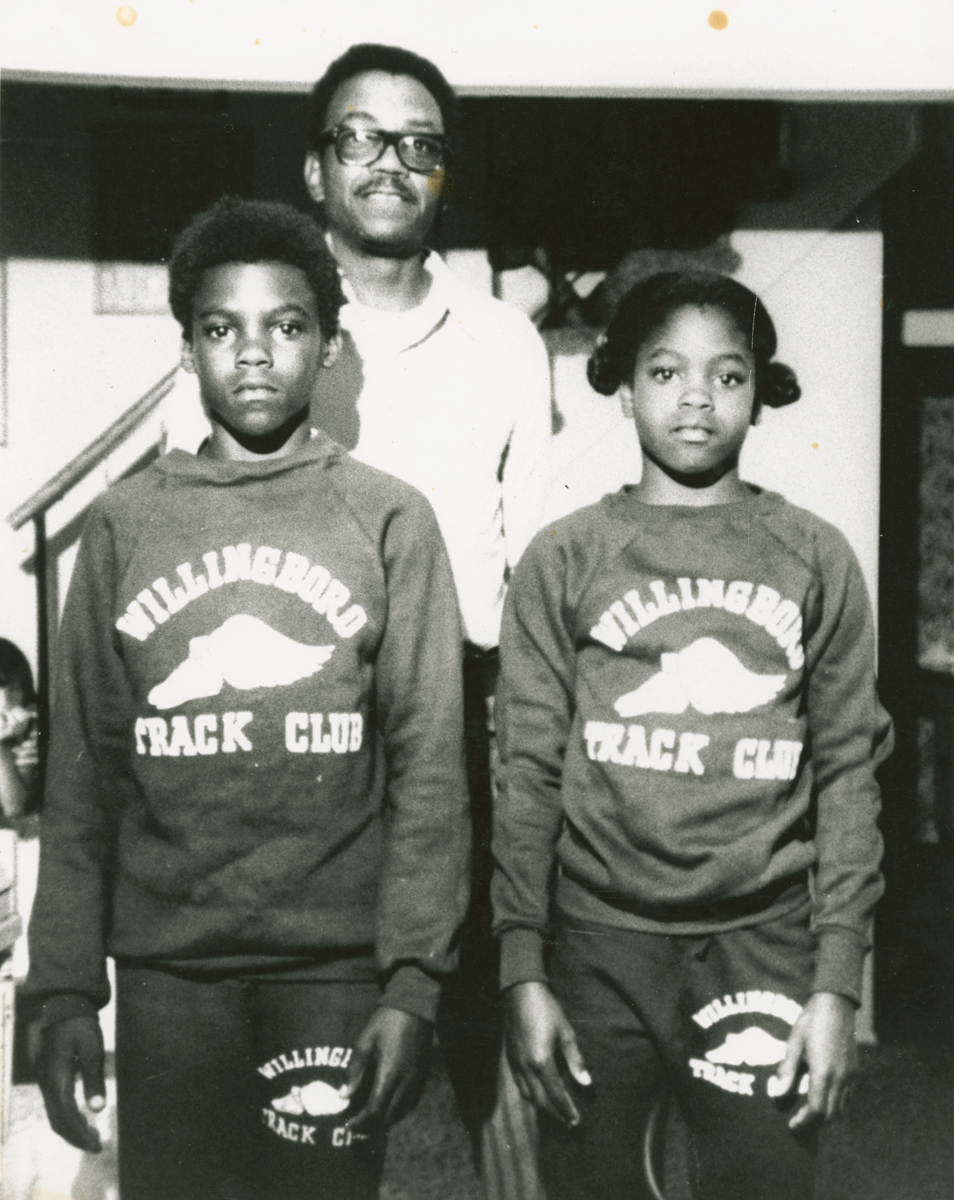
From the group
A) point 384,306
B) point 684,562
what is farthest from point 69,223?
point 684,562

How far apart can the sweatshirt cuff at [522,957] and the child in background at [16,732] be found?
0.77 m

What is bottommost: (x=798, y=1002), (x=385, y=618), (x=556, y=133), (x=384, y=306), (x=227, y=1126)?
(x=227, y=1126)

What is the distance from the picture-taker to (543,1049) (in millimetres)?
1436

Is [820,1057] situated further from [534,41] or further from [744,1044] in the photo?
[534,41]

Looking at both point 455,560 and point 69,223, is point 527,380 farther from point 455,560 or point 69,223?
point 69,223

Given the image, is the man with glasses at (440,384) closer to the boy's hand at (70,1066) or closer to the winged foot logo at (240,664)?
the winged foot logo at (240,664)

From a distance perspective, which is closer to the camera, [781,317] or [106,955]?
[106,955]

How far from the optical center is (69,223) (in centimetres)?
177

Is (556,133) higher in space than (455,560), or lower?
higher

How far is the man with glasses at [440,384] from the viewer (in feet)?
5.35

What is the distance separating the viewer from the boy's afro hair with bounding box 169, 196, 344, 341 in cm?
148

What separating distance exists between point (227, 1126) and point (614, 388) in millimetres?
1089

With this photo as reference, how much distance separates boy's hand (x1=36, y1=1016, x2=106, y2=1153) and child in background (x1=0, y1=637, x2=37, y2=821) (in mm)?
424

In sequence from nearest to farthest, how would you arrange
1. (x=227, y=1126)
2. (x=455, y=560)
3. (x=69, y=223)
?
1. (x=227, y=1126)
2. (x=455, y=560)
3. (x=69, y=223)
